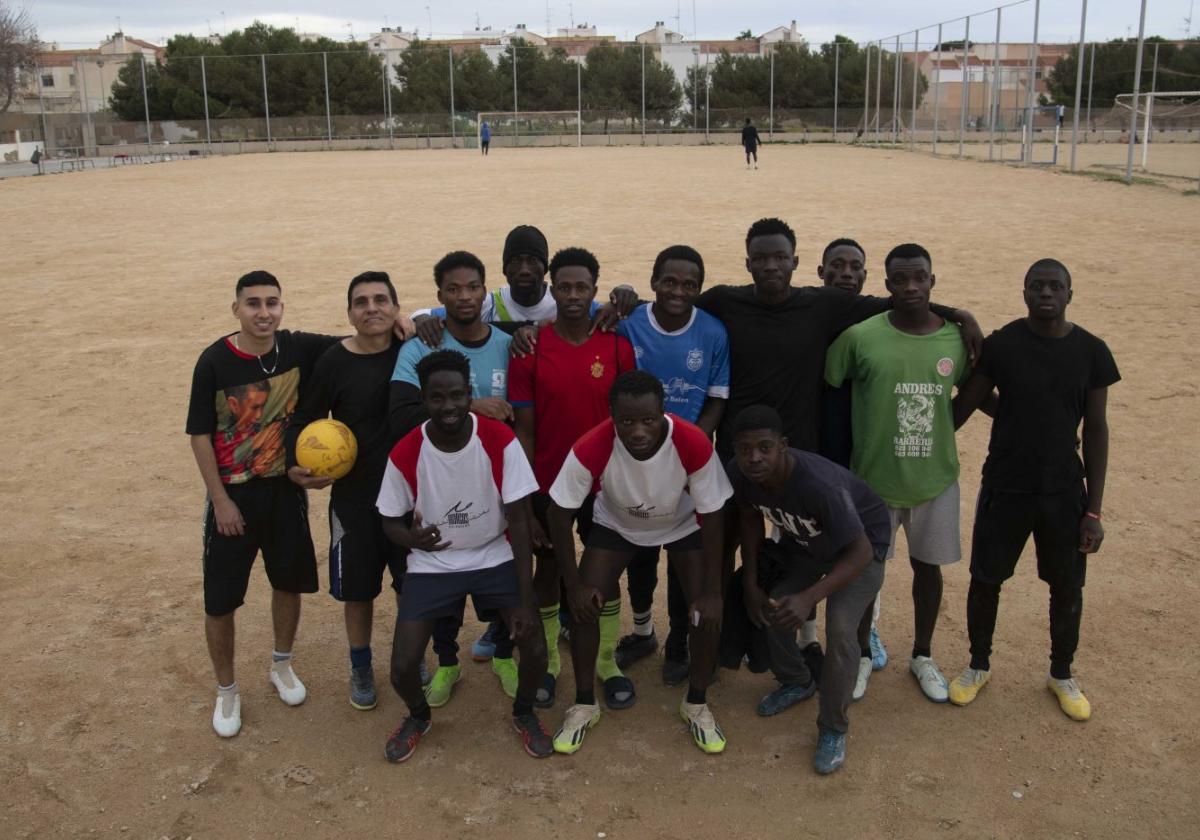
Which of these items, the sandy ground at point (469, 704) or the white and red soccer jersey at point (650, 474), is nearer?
the sandy ground at point (469, 704)

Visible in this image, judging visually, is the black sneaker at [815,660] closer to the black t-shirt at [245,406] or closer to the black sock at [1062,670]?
the black sock at [1062,670]

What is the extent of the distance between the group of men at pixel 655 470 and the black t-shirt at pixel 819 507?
0.01 meters

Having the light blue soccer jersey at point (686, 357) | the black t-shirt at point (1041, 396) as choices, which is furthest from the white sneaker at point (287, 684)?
the black t-shirt at point (1041, 396)

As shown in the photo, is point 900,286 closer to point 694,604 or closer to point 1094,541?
point 1094,541

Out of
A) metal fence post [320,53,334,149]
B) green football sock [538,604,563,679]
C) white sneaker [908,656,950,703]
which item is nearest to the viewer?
white sneaker [908,656,950,703]

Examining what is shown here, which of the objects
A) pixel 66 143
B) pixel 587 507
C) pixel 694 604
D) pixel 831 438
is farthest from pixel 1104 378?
pixel 66 143

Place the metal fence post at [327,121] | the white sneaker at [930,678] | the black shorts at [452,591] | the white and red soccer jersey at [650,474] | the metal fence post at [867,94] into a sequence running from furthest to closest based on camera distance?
the metal fence post at [327,121] → the metal fence post at [867,94] → the white sneaker at [930,678] → the black shorts at [452,591] → the white and red soccer jersey at [650,474]

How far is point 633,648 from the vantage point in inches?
186

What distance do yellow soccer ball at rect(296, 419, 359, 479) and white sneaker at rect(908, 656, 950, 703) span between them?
2604mm

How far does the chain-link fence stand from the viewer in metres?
55.2

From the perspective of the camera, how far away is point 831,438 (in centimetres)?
442

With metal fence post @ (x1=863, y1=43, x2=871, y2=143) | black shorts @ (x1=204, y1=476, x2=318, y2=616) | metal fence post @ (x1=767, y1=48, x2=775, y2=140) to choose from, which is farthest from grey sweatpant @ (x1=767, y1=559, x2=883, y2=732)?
metal fence post @ (x1=767, y1=48, x2=775, y2=140)

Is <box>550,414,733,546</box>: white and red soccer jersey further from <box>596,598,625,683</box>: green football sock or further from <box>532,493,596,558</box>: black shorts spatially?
<box>596,598,625,683</box>: green football sock

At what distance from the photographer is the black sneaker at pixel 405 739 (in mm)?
3959
